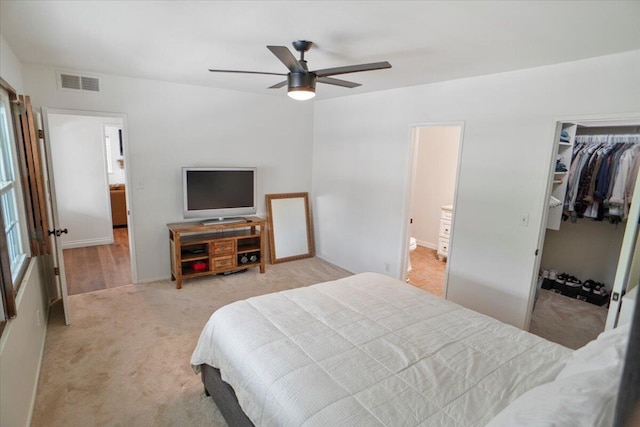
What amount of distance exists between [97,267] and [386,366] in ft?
15.3

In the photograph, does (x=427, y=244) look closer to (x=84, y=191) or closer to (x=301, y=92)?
(x=301, y=92)

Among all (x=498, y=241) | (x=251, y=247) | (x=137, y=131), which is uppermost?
(x=137, y=131)

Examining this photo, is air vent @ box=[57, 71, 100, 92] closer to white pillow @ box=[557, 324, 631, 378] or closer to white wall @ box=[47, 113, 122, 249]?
white wall @ box=[47, 113, 122, 249]

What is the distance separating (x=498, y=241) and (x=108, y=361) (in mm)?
3522

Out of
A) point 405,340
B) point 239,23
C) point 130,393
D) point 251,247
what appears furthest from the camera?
point 251,247

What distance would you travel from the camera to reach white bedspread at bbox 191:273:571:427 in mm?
1491

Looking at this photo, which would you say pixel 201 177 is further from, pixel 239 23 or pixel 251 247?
pixel 239 23

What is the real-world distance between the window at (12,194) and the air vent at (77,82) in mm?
1211

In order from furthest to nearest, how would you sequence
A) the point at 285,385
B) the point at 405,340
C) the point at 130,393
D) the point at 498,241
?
1. the point at 498,241
2. the point at 130,393
3. the point at 405,340
4. the point at 285,385

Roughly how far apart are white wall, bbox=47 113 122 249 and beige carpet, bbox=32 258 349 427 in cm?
237

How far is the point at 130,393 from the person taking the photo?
94.6 inches

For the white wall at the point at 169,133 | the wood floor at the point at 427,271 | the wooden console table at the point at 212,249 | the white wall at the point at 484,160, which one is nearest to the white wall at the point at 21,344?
the white wall at the point at 169,133

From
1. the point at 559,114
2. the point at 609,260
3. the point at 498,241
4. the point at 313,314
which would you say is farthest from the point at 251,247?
the point at 609,260

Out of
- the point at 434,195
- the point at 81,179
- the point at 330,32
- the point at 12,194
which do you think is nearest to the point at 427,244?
the point at 434,195
